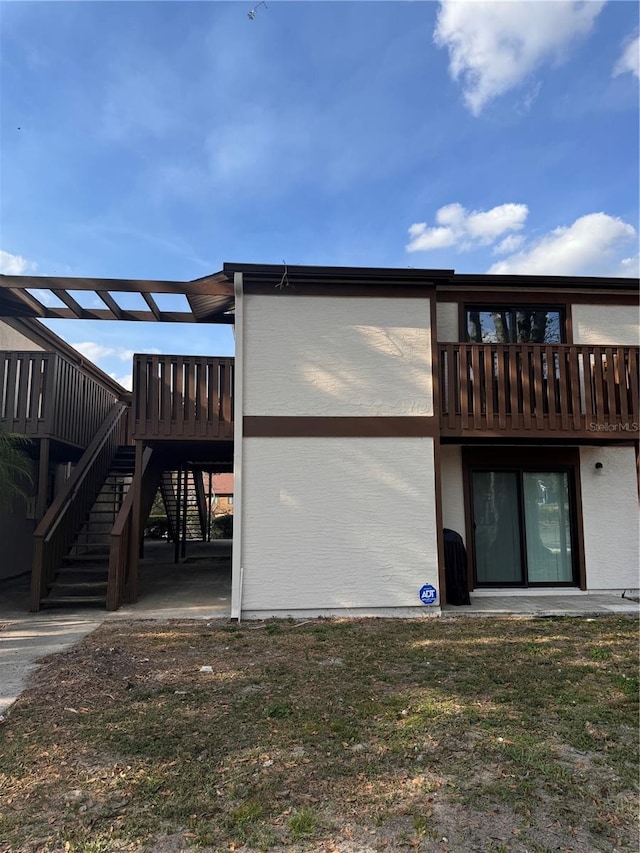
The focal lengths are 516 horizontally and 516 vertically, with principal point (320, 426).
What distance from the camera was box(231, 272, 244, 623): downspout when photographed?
689 centimetres

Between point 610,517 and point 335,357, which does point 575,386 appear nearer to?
point 610,517

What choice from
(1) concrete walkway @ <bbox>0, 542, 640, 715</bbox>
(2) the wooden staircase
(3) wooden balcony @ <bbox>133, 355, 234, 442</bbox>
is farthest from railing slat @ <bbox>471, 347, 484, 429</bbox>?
(2) the wooden staircase

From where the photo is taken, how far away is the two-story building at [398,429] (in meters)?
7.07

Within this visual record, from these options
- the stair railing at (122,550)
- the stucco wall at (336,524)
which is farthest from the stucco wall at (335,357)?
the stair railing at (122,550)

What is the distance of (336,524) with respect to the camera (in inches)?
279

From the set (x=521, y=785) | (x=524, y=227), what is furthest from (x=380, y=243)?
(x=521, y=785)

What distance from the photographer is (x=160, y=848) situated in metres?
2.30

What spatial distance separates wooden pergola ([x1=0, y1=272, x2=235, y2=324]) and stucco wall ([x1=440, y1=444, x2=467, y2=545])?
4187mm

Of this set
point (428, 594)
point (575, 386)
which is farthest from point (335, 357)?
point (575, 386)

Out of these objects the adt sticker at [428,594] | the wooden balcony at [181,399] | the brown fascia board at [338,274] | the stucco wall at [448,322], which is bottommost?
the adt sticker at [428,594]

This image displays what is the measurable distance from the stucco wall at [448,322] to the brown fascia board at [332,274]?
3.51 ft

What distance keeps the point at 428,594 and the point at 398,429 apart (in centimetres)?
230

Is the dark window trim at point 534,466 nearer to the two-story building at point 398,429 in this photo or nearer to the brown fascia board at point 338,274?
the two-story building at point 398,429

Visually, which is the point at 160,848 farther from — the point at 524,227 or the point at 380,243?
the point at 524,227
